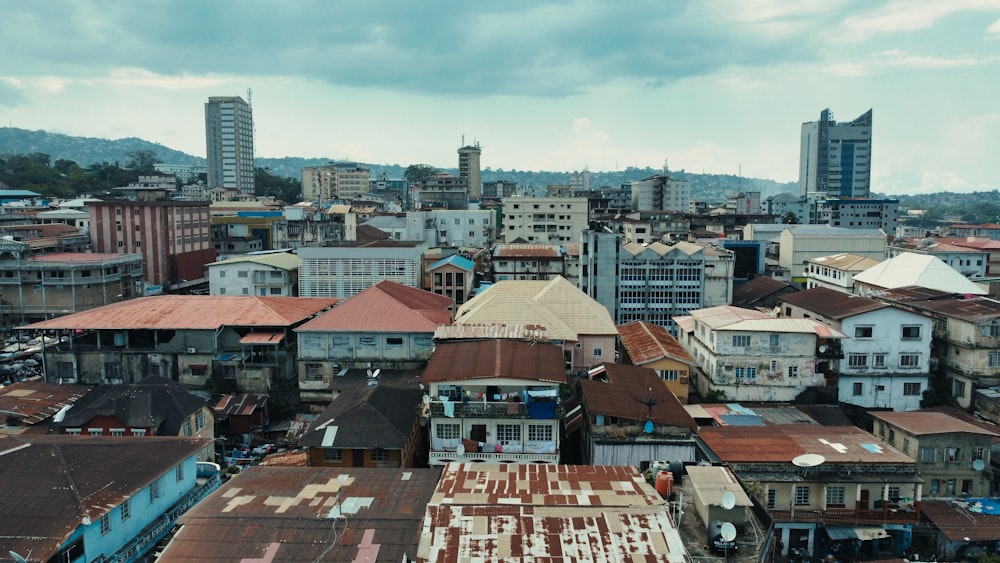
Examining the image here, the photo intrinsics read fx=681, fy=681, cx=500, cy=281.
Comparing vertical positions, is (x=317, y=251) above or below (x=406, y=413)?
above

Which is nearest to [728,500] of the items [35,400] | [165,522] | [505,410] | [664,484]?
[664,484]

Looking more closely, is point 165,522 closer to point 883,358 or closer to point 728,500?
point 728,500

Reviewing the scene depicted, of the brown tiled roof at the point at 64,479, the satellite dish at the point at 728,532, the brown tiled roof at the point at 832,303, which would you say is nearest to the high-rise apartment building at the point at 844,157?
the brown tiled roof at the point at 832,303

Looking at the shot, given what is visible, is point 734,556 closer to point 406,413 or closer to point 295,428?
point 406,413

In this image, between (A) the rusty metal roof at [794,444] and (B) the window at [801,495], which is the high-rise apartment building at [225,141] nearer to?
(A) the rusty metal roof at [794,444]

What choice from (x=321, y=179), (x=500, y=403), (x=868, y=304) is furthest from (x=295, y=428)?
(x=321, y=179)

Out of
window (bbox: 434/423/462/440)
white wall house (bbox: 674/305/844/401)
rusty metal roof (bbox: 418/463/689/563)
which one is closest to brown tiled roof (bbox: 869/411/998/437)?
white wall house (bbox: 674/305/844/401)
